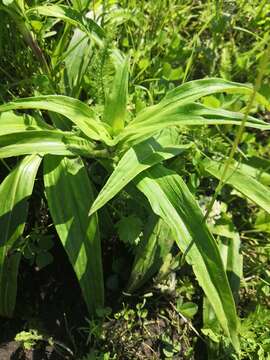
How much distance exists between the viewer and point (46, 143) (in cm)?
125

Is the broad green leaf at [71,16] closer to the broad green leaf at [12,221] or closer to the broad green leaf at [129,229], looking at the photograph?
the broad green leaf at [12,221]

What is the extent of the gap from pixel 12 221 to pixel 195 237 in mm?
501

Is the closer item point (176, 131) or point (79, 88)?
point (176, 131)

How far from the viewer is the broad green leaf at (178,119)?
3.83ft

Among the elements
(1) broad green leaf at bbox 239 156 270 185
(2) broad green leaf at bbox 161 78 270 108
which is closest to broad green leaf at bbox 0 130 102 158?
(2) broad green leaf at bbox 161 78 270 108

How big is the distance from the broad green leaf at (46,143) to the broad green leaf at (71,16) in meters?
0.37

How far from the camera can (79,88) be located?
5.05 ft

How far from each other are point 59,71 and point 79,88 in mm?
101

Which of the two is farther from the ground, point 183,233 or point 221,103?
point 221,103

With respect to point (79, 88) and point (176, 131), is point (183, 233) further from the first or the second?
point (79, 88)

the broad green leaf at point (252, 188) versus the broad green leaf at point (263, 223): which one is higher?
the broad green leaf at point (252, 188)

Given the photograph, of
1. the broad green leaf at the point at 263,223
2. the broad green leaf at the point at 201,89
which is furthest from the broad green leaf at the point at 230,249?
the broad green leaf at the point at 201,89

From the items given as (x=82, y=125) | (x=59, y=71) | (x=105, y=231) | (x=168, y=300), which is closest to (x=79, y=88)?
(x=59, y=71)

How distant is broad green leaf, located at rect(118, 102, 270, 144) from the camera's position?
1166 millimetres
